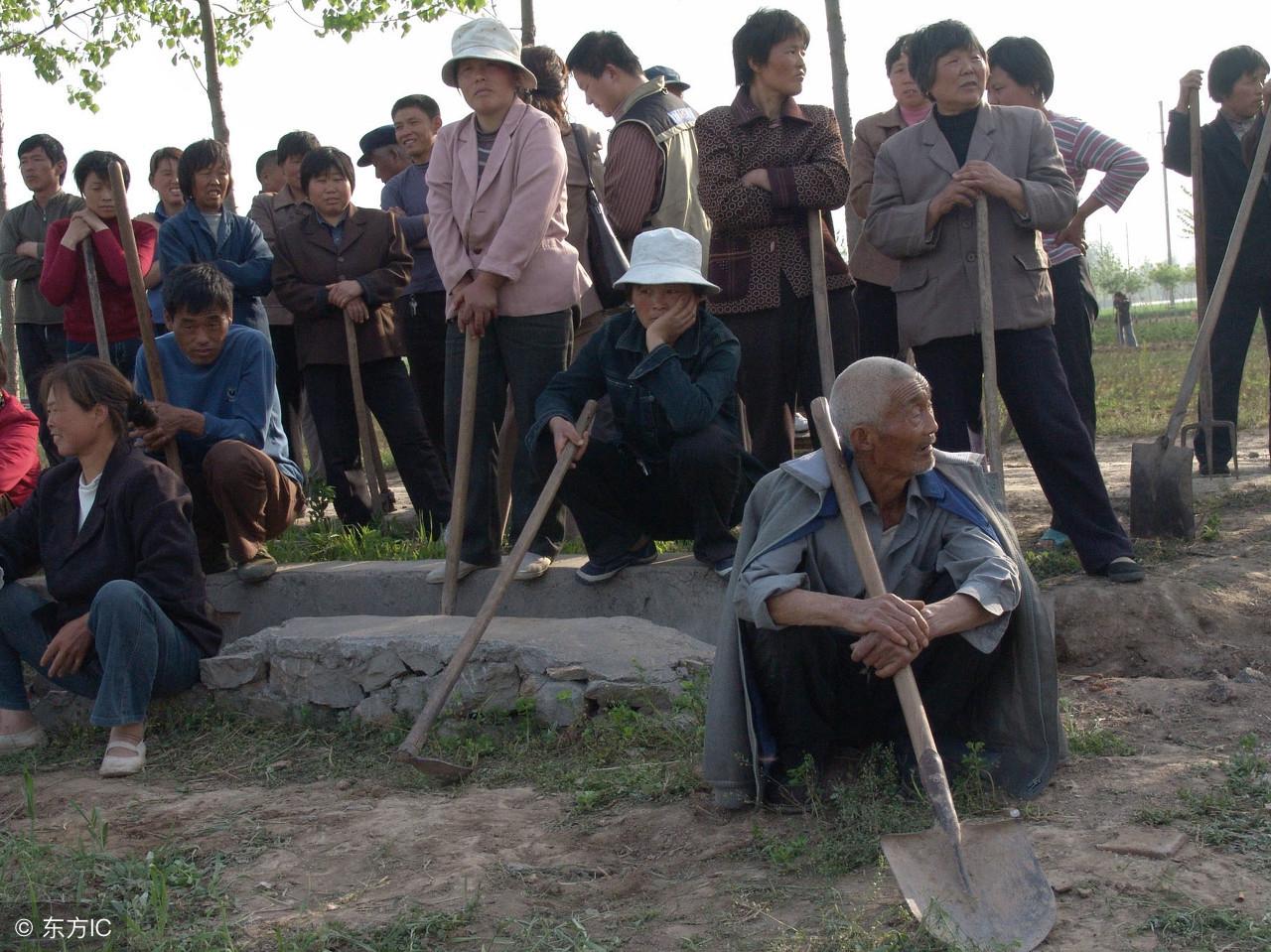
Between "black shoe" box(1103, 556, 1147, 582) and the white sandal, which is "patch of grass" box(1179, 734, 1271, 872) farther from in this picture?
the white sandal

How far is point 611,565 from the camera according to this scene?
5.12 metres

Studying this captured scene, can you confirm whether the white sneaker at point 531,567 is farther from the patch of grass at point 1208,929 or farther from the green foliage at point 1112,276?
the green foliage at point 1112,276

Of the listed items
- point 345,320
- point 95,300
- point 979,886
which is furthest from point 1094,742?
point 95,300

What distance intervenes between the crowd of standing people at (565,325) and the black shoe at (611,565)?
0.01 m

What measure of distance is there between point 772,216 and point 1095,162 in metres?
1.57

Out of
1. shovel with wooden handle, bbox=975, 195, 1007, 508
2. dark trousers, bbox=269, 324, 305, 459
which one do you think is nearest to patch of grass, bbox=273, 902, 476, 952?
shovel with wooden handle, bbox=975, 195, 1007, 508

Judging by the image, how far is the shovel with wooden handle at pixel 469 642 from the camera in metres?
4.10

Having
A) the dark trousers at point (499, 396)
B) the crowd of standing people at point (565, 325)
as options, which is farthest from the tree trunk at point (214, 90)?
the dark trousers at point (499, 396)

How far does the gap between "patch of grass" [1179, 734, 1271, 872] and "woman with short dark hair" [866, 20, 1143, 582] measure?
5.40ft

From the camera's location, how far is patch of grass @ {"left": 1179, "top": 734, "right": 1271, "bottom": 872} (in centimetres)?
304

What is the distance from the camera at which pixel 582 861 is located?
340 centimetres

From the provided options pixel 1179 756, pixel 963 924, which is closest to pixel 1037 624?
pixel 1179 756

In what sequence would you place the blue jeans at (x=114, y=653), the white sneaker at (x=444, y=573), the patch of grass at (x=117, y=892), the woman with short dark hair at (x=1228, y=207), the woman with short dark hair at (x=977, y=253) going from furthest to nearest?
the woman with short dark hair at (x=1228, y=207), the white sneaker at (x=444, y=573), the woman with short dark hair at (x=977, y=253), the blue jeans at (x=114, y=653), the patch of grass at (x=117, y=892)

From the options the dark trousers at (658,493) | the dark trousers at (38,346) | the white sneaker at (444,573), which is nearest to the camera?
the dark trousers at (658,493)
